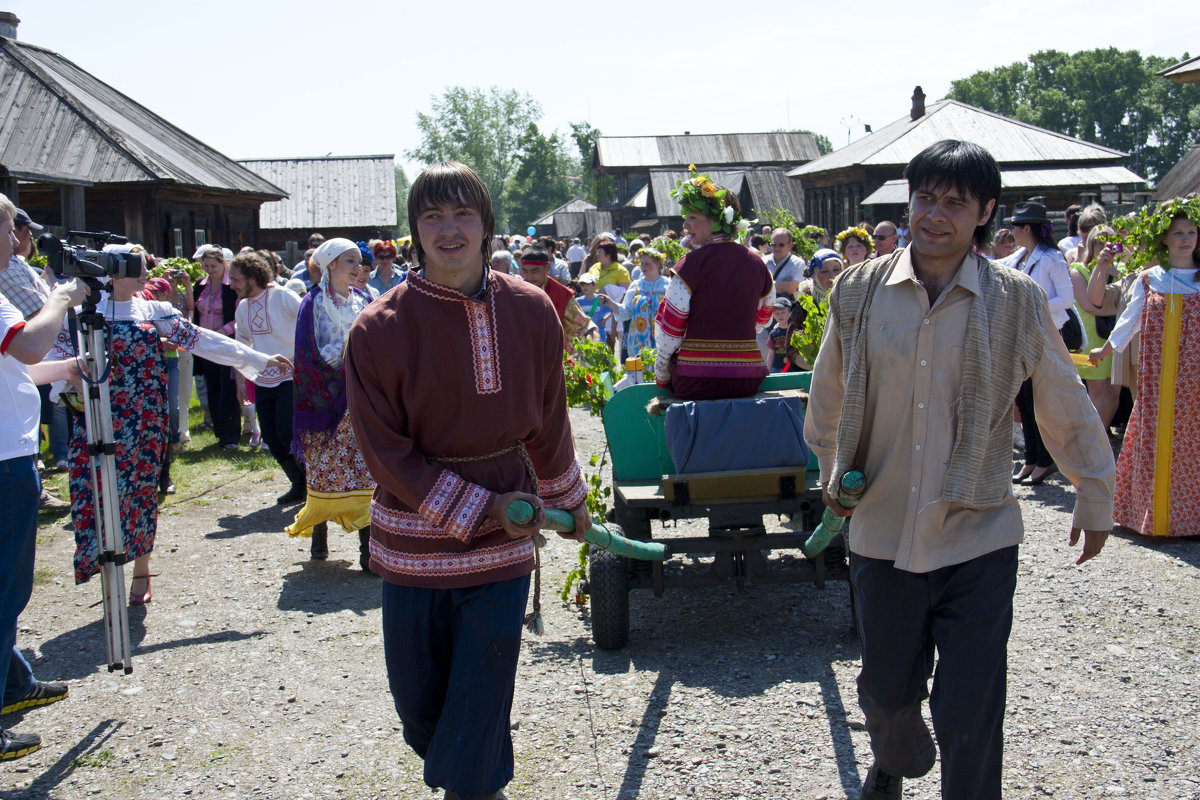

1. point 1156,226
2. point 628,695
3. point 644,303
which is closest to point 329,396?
point 628,695

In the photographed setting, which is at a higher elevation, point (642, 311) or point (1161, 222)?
point (1161, 222)

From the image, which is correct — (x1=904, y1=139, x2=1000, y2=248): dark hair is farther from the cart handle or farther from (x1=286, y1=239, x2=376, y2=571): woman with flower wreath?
(x1=286, y1=239, x2=376, y2=571): woman with flower wreath

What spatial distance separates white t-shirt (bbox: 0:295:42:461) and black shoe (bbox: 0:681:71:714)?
1.09 meters

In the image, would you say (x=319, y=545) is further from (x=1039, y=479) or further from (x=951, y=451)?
(x=1039, y=479)

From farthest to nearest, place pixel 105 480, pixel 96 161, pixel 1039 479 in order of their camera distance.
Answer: pixel 96 161 → pixel 1039 479 → pixel 105 480

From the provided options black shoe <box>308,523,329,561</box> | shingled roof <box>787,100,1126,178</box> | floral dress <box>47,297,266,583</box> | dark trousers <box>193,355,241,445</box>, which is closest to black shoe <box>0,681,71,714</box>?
floral dress <box>47,297,266,583</box>

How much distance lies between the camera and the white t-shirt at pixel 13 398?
3.63m

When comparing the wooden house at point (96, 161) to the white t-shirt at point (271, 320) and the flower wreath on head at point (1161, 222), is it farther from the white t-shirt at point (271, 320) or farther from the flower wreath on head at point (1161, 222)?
the flower wreath on head at point (1161, 222)

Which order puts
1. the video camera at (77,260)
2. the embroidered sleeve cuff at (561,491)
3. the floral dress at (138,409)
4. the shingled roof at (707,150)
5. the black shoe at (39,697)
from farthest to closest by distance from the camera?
the shingled roof at (707,150)
the floral dress at (138,409)
the black shoe at (39,697)
the video camera at (77,260)
the embroidered sleeve cuff at (561,491)

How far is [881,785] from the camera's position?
3102 millimetres

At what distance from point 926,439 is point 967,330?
315mm

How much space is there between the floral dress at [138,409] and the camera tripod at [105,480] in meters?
1.12

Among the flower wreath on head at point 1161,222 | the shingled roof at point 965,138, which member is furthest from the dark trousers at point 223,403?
the shingled roof at point 965,138

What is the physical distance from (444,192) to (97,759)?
291 centimetres
